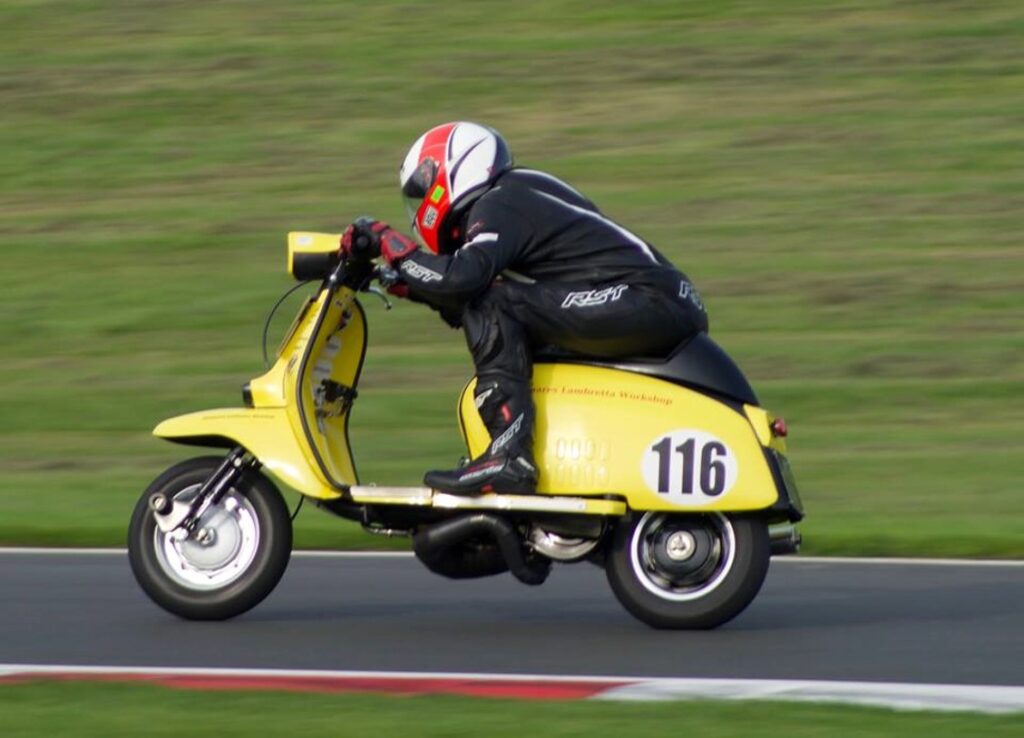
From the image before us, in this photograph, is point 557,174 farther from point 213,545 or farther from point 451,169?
point 213,545

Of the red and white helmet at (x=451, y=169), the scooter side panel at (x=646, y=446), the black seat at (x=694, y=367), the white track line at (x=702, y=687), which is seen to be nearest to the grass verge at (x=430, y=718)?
the white track line at (x=702, y=687)

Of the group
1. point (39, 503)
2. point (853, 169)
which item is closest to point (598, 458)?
point (39, 503)

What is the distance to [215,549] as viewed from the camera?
7691mm

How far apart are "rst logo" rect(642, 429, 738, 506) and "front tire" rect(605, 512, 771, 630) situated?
0.15 m

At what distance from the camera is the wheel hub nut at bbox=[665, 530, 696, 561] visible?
7461 mm

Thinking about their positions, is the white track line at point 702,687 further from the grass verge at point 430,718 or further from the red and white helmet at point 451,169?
the red and white helmet at point 451,169

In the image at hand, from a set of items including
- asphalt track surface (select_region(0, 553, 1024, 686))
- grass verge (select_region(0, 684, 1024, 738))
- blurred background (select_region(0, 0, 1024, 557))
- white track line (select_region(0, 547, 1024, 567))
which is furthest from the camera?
blurred background (select_region(0, 0, 1024, 557))

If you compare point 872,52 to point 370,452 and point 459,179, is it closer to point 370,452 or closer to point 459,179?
point 370,452

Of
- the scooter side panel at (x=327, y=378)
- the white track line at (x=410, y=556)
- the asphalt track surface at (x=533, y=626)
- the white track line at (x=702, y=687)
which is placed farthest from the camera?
the white track line at (x=410, y=556)

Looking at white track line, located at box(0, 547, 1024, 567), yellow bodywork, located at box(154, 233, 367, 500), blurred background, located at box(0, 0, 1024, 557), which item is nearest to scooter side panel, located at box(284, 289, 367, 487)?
yellow bodywork, located at box(154, 233, 367, 500)

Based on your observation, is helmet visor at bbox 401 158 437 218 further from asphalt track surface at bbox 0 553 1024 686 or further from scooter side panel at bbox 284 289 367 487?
asphalt track surface at bbox 0 553 1024 686

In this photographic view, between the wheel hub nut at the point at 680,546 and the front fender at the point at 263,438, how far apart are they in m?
1.24

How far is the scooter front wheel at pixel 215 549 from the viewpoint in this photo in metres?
7.66

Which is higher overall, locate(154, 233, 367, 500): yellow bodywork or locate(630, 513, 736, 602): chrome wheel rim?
locate(154, 233, 367, 500): yellow bodywork
